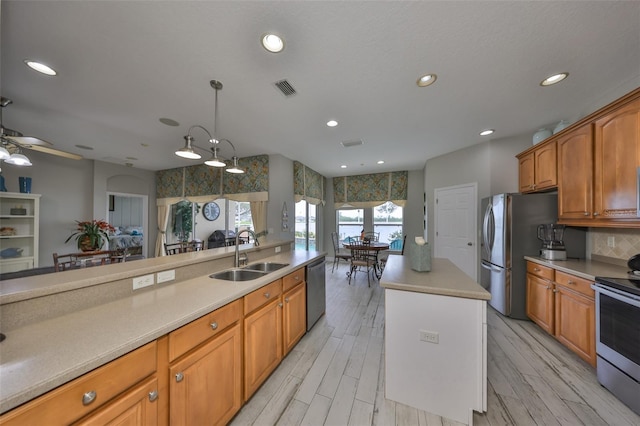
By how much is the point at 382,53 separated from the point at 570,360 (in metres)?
3.34

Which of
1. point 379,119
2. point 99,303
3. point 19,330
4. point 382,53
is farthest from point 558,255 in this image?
point 19,330

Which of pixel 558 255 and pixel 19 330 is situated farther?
pixel 558 255

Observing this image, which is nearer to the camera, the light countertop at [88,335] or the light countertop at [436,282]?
the light countertop at [88,335]

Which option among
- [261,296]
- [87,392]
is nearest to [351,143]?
[261,296]

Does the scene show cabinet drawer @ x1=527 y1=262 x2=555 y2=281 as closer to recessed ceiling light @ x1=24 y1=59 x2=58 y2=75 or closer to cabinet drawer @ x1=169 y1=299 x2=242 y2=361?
cabinet drawer @ x1=169 y1=299 x2=242 y2=361

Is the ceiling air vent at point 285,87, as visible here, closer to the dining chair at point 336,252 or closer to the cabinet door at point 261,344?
the cabinet door at point 261,344

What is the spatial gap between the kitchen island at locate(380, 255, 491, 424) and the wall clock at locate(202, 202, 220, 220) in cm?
611

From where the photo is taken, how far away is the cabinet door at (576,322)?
→ 6.41ft

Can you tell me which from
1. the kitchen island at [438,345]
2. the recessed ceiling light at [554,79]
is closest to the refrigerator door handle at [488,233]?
the recessed ceiling light at [554,79]

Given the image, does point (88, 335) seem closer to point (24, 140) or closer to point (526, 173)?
point (24, 140)

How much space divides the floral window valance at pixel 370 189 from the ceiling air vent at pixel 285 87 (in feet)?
14.9

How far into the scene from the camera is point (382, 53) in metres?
1.76

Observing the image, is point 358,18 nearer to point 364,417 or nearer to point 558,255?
point 364,417

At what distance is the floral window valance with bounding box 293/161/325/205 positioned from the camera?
201 inches
